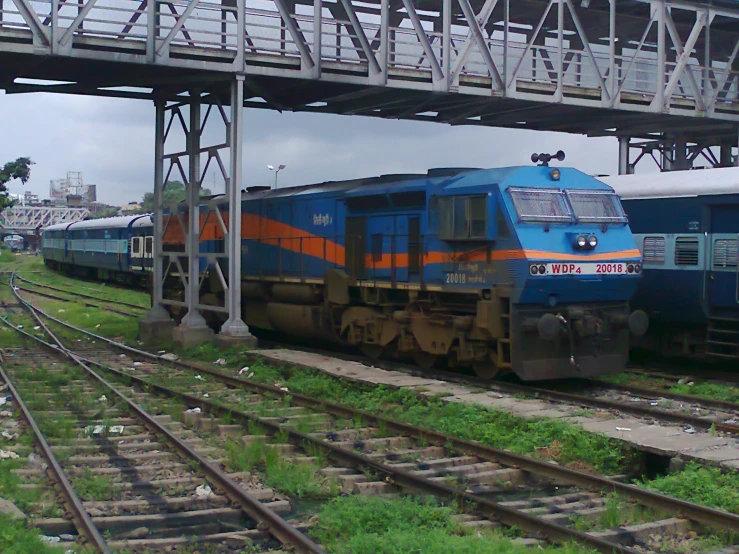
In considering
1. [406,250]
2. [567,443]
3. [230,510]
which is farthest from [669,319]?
[230,510]

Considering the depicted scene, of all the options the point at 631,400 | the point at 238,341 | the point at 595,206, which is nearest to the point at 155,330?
the point at 238,341

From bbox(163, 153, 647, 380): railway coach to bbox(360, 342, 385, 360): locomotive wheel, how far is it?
0.08 feet

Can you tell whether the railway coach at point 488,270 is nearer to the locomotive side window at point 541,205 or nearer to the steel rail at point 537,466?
the locomotive side window at point 541,205

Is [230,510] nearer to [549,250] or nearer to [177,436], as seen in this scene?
[177,436]

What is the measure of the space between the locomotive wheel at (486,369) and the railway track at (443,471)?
128 inches

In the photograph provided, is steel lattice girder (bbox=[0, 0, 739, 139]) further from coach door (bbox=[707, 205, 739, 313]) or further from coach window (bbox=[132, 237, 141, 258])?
coach window (bbox=[132, 237, 141, 258])

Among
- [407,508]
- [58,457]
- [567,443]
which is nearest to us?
[407,508]

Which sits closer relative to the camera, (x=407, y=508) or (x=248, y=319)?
(x=407, y=508)

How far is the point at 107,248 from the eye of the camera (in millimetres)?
42156

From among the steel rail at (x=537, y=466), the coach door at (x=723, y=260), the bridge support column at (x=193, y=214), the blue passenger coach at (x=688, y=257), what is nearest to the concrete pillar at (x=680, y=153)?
the blue passenger coach at (x=688, y=257)

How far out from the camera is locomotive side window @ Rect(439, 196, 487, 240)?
1293 cm

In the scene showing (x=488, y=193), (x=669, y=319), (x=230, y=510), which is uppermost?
(x=488, y=193)

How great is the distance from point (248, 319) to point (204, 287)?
71.0 inches

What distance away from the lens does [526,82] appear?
19.5 meters
